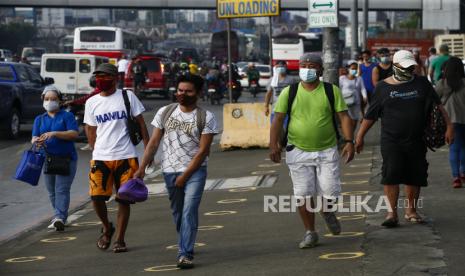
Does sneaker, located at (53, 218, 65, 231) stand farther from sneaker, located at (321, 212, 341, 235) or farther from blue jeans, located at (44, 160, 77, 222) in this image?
sneaker, located at (321, 212, 341, 235)

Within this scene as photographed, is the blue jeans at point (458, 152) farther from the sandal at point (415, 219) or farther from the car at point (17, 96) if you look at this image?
the car at point (17, 96)

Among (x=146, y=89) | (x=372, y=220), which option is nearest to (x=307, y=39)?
(x=146, y=89)

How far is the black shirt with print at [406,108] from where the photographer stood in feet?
32.8

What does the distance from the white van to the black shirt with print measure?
25.1 m

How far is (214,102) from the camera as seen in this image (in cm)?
4112

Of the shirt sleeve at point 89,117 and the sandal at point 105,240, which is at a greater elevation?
the shirt sleeve at point 89,117

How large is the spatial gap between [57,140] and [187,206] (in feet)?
10.6

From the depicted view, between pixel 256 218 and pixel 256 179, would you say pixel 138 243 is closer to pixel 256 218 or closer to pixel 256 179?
pixel 256 218

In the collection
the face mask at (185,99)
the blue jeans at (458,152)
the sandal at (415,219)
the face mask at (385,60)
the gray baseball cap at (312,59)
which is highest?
the gray baseball cap at (312,59)

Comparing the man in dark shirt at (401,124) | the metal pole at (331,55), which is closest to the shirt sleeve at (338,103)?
the man in dark shirt at (401,124)

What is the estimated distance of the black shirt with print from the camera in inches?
393

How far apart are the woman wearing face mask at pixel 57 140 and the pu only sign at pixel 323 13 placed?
6973mm

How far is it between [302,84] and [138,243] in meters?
2.22

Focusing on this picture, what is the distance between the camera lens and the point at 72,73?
3491cm
